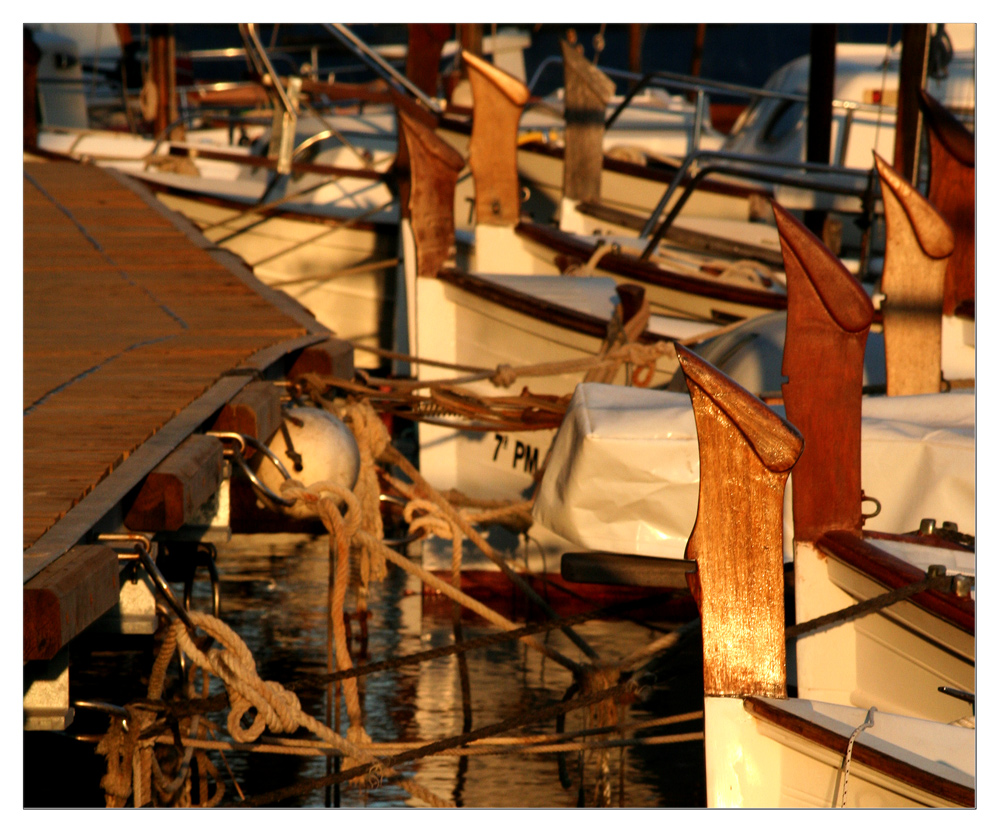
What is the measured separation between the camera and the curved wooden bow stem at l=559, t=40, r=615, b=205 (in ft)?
36.4

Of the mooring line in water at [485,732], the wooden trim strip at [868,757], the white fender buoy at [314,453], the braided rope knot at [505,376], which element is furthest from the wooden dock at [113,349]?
the wooden trim strip at [868,757]

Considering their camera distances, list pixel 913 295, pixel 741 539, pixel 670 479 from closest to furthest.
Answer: pixel 741 539 → pixel 670 479 → pixel 913 295

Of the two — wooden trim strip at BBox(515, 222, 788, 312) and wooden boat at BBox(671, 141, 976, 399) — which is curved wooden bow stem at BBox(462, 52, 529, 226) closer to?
wooden trim strip at BBox(515, 222, 788, 312)

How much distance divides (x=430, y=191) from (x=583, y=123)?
3.33 m

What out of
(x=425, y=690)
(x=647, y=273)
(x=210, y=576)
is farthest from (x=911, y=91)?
(x=210, y=576)

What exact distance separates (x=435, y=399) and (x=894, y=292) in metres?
2.04

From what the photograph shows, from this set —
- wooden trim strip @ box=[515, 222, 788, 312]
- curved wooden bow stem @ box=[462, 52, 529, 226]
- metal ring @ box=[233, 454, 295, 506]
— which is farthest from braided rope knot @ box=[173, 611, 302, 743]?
curved wooden bow stem @ box=[462, 52, 529, 226]

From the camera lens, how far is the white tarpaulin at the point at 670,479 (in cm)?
429

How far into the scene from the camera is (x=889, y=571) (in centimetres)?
336

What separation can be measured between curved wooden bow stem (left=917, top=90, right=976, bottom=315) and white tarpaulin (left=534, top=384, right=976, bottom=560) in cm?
172

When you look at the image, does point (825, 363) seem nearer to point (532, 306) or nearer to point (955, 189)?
point (955, 189)

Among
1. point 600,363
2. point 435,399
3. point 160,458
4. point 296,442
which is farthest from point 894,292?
point 160,458
